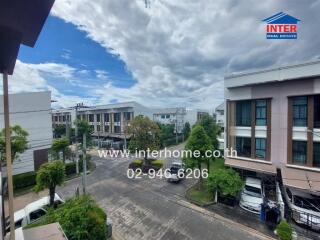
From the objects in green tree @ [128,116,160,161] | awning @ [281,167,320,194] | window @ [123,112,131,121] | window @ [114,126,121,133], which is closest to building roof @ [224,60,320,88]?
awning @ [281,167,320,194]

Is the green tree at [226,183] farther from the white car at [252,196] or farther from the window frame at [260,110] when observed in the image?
the window frame at [260,110]

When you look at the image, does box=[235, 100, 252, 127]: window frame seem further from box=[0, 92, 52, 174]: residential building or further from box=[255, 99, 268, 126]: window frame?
box=[0, 92, 52, 174]: residential building

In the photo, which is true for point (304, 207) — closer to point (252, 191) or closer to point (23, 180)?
point (252, 191)

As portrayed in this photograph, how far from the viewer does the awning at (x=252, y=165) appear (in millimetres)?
13352

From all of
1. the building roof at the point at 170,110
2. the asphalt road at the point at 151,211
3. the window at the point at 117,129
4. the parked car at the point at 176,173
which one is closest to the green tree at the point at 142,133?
the parked car at the point at 176,173

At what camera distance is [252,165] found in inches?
557

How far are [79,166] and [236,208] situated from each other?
1698cm

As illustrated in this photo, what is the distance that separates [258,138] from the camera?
1403cm

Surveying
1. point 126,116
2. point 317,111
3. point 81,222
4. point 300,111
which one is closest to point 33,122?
point 126,116

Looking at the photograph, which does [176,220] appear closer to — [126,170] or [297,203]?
[297,203]

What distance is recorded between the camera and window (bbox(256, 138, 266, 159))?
A: 13805 mm

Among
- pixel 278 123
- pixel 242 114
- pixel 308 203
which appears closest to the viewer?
pixel 308 203

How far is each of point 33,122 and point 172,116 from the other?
28572 mm

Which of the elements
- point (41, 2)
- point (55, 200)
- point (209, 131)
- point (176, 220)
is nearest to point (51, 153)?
point (55, 200)
